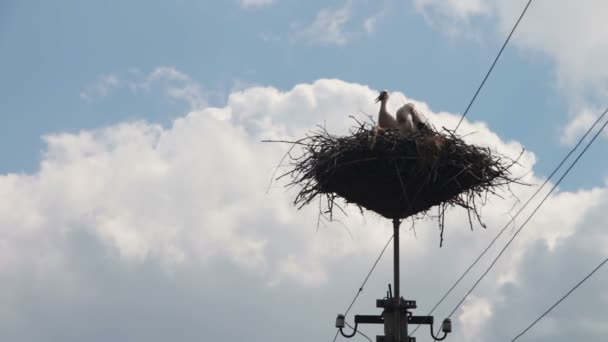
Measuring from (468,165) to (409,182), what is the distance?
0.56 metres

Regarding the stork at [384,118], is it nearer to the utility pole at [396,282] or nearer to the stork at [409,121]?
the stork at [409,121]

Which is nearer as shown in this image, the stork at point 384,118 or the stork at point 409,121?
the stork at point 409,121

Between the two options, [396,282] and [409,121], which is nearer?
[396,282]

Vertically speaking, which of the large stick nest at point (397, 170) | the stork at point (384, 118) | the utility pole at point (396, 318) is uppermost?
the stork at point (384, 118)

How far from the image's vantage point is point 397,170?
809 cm

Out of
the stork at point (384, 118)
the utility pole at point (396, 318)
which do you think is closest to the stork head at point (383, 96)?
the stork at point (384, 118)

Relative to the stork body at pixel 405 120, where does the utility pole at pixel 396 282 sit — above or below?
below

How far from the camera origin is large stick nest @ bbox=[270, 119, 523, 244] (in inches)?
320

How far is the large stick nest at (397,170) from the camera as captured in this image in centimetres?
812

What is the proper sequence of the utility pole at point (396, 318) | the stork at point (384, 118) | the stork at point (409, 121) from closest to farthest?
the utility pole at point (396, 318) → the stork at point (409, 121) → the stork at point (384, 118)

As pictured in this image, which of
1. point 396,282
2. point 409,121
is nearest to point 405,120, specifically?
point 409,121

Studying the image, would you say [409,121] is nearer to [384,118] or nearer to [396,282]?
[384,118]

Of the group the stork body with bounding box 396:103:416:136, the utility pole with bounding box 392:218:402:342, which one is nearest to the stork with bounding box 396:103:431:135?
the stork body with bounding box 396:103:416:136

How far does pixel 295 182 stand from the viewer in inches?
334
